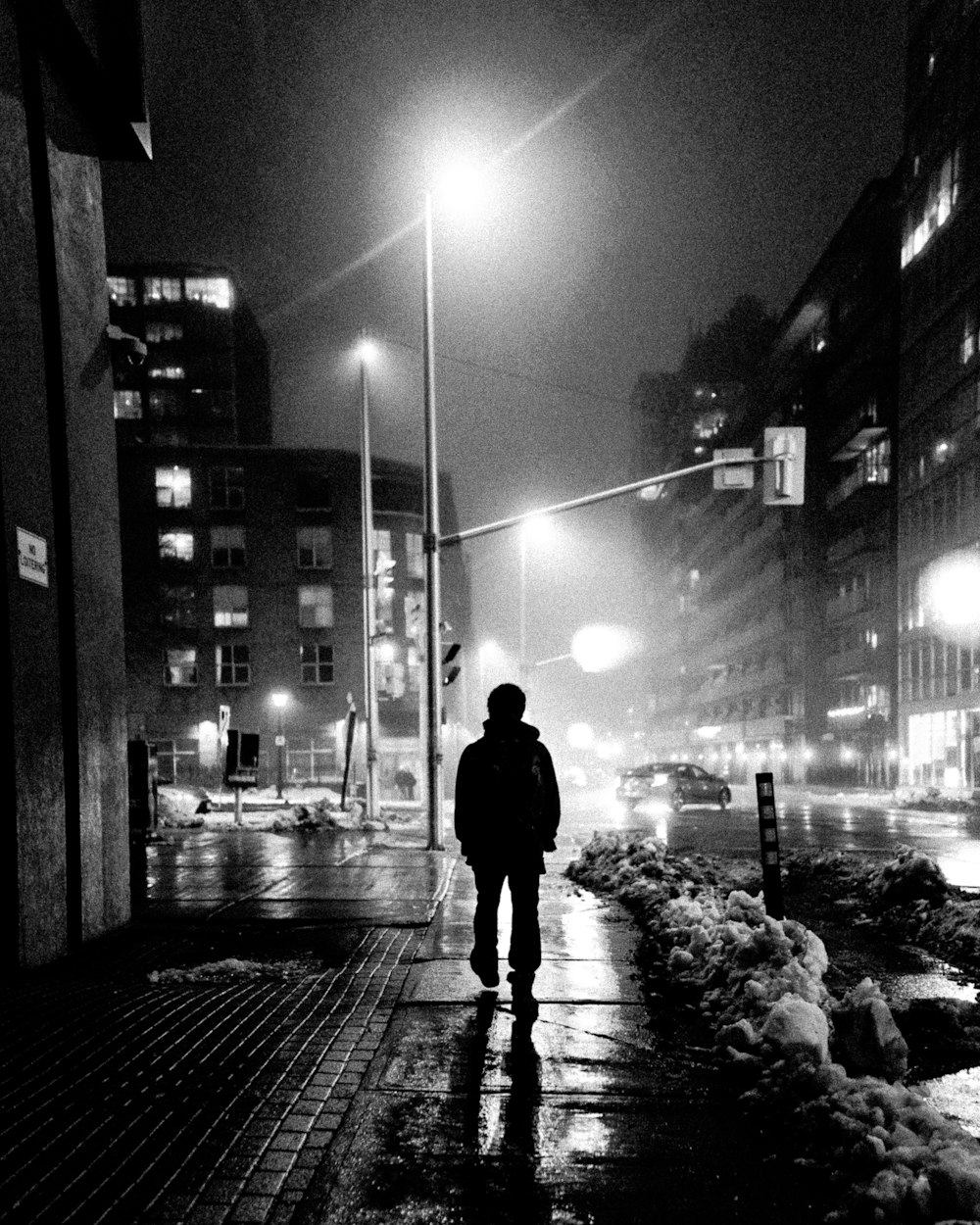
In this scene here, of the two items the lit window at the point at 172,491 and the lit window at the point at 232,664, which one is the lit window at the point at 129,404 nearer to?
the lit window at the point at 172,491

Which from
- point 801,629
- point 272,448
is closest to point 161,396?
point 272,448

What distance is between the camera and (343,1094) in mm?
4621

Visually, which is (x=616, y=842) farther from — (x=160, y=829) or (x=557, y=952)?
(x=160, y=829)

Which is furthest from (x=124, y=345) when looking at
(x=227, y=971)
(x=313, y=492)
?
(x=313, y=492)

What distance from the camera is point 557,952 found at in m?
7.98

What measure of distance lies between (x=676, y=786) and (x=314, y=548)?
35.8 metres

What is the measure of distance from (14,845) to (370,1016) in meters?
2.93

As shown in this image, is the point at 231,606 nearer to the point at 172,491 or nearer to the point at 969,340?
the point at 172,491

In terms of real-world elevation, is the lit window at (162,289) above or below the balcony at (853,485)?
above

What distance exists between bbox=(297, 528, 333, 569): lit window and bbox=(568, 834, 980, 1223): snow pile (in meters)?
54.2

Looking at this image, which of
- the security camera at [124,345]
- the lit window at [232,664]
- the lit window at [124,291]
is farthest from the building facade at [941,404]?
the lit window at [124,291]

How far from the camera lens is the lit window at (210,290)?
8781 centimetres

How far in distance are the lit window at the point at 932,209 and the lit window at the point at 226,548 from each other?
42.2 metres

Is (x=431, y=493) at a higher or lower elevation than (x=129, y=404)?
lower
